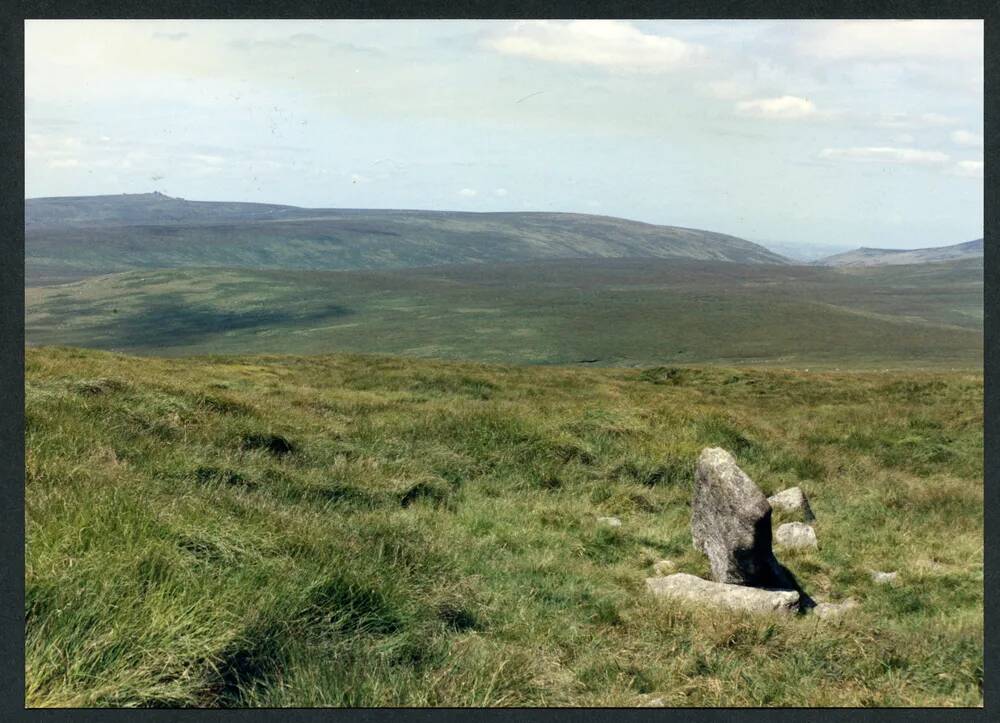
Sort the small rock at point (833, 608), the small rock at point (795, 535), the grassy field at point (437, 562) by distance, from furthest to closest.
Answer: the small rock at point (795, 535) < the small rock at point (833, 608) < the grassy field at point (437, 562)

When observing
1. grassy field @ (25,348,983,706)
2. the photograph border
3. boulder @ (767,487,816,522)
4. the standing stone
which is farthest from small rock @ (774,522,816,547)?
the photograph border

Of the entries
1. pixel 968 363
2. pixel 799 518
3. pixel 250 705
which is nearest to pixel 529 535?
pixel 799 518

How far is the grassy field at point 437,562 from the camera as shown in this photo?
4.98 meters

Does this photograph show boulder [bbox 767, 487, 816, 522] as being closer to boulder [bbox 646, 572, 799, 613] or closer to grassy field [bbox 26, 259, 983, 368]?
boulder [bbox 646, 572, 799, 613]

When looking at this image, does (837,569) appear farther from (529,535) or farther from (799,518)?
(529,535)

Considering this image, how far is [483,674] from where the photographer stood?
5184 millimetres

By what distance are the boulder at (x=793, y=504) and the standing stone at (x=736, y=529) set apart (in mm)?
3121

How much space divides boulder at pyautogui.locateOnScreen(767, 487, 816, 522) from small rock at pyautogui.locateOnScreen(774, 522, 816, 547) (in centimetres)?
76

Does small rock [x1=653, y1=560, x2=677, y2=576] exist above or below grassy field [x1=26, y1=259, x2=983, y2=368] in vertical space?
above

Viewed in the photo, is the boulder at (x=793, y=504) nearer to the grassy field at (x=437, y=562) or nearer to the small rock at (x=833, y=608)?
the grassy field at (x=437, y=562)

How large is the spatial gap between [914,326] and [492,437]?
6543 inches

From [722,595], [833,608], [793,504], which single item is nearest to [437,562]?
[722,595]

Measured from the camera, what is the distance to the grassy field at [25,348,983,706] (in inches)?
196
